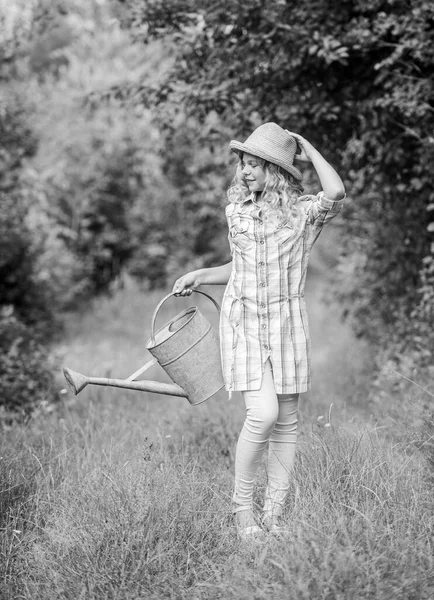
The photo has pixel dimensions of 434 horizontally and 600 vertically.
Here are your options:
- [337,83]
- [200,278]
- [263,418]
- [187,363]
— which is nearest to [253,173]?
[200,278]

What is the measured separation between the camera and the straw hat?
10.3ft

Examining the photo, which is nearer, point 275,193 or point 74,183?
point 275,193

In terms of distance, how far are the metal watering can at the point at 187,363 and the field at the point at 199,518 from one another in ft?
0.85

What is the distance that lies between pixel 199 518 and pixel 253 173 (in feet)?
4.55

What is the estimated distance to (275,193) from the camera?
124 inches

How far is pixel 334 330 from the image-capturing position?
9.09m

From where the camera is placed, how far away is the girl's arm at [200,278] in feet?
10.8

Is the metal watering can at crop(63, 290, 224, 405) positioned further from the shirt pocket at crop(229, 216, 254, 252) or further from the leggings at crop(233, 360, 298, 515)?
the shirt pocket at crop(229, 216, 254, 252)

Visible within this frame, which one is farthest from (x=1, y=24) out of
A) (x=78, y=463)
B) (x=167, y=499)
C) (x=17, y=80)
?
(x=167, y=499)

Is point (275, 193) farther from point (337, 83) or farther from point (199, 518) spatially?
point (337, 83)

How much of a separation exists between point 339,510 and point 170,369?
2.97ft

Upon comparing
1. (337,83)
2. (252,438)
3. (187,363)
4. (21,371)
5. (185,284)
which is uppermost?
(337,83)

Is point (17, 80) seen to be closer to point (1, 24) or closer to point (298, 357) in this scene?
point (1, 24)

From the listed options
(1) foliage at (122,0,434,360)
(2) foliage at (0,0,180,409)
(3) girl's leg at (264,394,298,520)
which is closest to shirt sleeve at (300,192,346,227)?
(3) girl's leg at (264,394,298,520)
